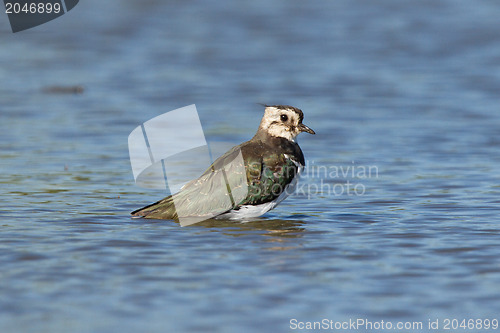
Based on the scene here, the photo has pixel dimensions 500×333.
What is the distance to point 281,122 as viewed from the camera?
11.5 metres

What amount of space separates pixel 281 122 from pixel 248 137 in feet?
13.8

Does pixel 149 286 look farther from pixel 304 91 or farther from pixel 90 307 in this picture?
pixel 304 91

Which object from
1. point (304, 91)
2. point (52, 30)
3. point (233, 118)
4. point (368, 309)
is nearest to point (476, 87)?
point (304, 91)

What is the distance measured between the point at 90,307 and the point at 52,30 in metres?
17.7

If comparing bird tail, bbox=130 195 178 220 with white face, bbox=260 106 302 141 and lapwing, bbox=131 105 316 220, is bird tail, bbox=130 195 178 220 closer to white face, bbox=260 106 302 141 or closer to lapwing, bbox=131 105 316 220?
lapwing, bbox=131 105 316 220

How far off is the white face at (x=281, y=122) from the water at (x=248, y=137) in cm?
107
